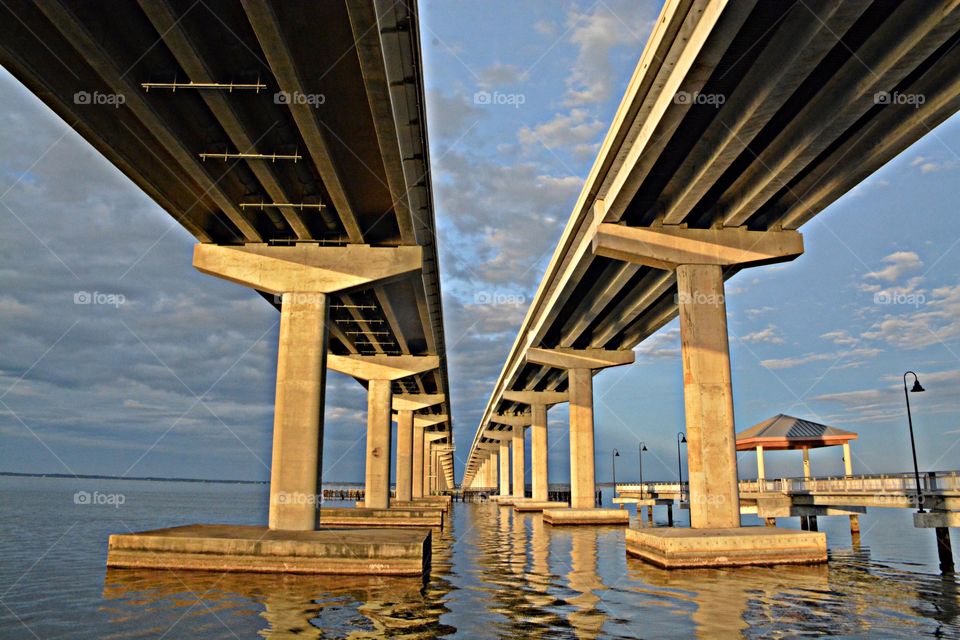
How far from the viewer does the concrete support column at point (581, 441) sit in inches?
1892

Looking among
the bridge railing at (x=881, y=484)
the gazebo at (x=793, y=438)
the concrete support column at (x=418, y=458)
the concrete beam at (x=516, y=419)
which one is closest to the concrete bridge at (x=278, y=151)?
the bridge railing at (x=881, y=484)

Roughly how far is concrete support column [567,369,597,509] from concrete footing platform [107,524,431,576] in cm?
3032

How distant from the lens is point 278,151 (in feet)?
68.0

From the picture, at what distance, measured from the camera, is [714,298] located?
25.5m

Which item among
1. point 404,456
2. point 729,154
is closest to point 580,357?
point 404,456

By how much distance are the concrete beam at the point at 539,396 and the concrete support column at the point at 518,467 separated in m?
19.0

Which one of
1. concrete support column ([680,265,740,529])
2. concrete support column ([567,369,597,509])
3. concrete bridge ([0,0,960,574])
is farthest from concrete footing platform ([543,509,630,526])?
concrete support column ([680,265,740,529])

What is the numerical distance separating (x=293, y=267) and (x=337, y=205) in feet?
13.3

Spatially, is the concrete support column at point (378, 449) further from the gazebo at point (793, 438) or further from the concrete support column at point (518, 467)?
the concrete support column at point (518, 467)

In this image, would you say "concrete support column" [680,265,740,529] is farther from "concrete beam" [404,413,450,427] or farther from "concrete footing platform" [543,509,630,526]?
"concrete beam" [404,413,450,427]

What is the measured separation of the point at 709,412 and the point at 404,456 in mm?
46335

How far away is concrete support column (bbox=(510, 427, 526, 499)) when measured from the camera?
285 ft

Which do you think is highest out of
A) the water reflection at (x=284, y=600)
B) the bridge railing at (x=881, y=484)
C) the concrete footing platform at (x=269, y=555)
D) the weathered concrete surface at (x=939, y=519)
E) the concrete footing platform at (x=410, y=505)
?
the bridge railing at (x=881, y=484)

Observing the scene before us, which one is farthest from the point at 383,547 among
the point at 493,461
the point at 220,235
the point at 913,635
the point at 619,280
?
the point at 493,461
